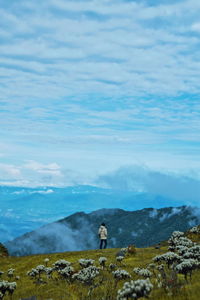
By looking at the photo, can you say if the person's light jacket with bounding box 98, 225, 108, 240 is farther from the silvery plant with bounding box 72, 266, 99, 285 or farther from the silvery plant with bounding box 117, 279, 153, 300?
the silvery plant with bounding box 117, 279, 153, 300

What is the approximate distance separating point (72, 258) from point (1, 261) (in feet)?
40.1

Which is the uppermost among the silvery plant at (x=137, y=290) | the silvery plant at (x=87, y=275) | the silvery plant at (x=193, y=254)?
the silvery plant at (x=193, y=254)

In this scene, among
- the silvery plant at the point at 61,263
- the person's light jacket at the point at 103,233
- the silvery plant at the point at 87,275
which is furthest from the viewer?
the person's light jacket at the point at 103,233

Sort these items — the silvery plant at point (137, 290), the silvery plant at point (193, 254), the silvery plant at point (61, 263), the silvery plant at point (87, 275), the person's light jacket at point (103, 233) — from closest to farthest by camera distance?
the silvery plant at point (137, 290) < the silvery plant at point (87, 275) < the silvery plant at point (193, 254) < the silvery plant at point (61, 263) < the person's light jacket at point (103, 233)

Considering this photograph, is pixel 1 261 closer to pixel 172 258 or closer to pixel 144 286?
pixel 172 258

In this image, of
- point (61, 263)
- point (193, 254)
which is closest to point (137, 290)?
point (193, 254)

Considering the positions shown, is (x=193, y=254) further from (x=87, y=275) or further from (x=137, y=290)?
(x=137, y=290)

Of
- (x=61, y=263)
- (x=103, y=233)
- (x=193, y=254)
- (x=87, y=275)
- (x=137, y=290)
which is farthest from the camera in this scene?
(x=103, y=233)

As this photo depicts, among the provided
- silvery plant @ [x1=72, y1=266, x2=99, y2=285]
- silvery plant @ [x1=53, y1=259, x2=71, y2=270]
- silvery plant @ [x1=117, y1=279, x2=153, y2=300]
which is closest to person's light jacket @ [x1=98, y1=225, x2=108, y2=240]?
silvery plant @ [x1=53, y1=259, x2=71, y2=270]

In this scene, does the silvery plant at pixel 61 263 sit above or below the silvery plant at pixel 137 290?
above

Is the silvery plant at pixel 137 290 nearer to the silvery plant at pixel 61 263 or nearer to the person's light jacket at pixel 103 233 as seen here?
the silvery plant at pixel 61 263

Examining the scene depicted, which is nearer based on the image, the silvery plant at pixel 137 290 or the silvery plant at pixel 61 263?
→ the silvery plant at pixel 137 290

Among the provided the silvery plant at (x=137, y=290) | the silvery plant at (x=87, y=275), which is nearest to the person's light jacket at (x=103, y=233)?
the silvery plant at (x=87, y=275)

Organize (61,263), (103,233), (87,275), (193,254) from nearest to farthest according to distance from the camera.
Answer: (87,275), (193,254), (61,263), (103,233)
